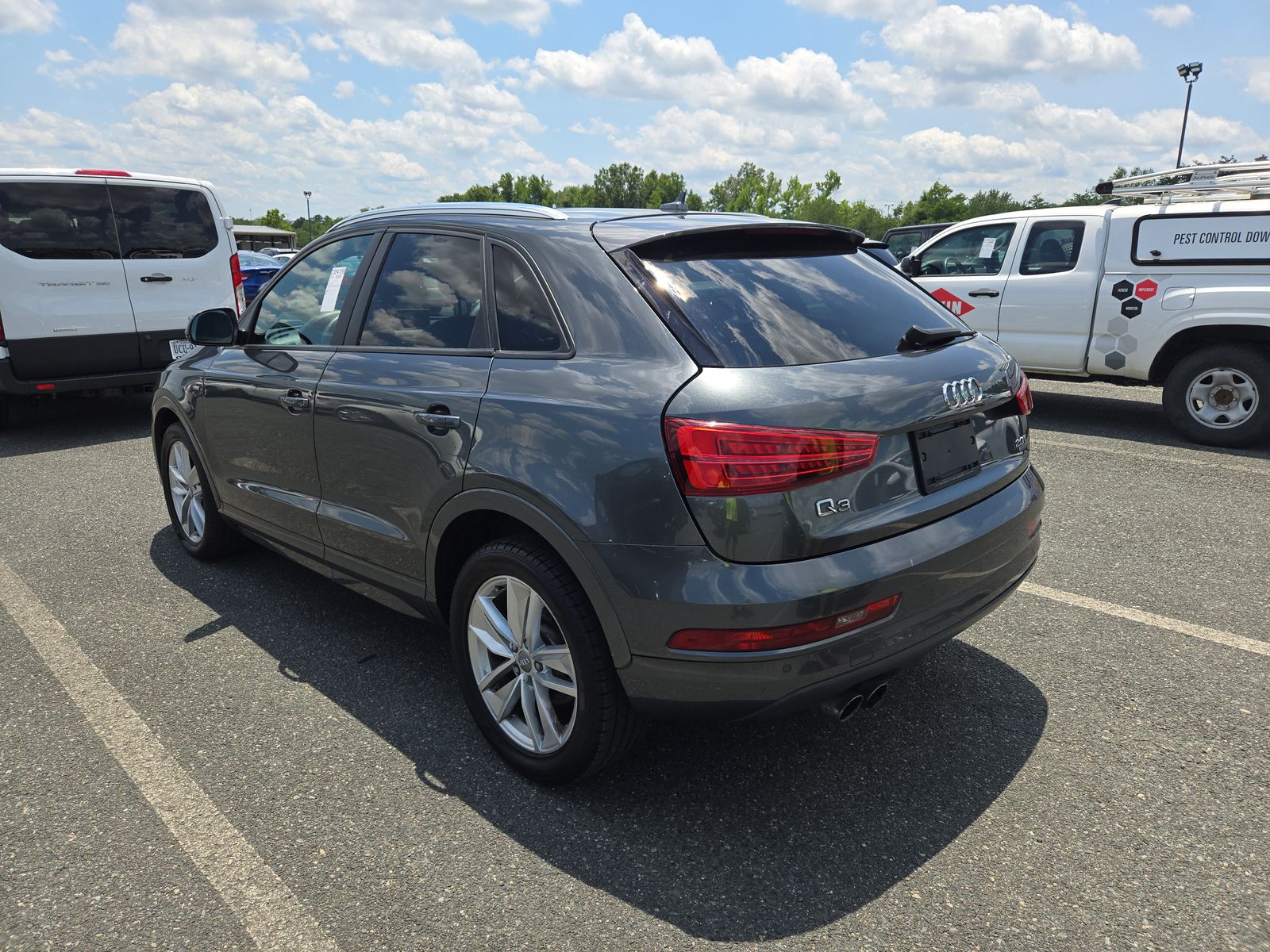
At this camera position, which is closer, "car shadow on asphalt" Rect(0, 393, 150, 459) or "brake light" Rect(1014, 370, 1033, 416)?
"brake light" Rect(1014, 370, 1033, 416)

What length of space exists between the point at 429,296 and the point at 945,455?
185 centimetres

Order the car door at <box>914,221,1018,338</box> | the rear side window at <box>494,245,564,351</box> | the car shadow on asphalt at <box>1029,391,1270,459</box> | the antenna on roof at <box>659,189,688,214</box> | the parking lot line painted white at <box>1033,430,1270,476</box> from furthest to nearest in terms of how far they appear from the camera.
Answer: the car door at <box>914,221,1018,338</box>
the car shadow on asphalt at <box>1029,391,1270,459</box>
the parking lot line painted white at <box>1033,430,1270,476</box>
the antenna on roof at <box>659,189,688,214</box>
the rear side window at <box>494,245,564,351</box>

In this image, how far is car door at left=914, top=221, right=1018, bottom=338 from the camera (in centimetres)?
867

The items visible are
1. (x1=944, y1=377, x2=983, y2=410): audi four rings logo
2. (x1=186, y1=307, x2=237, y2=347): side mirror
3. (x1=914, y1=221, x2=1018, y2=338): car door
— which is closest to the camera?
(x1=944, y1=377, x2=983, y2=410): audi four rings logo

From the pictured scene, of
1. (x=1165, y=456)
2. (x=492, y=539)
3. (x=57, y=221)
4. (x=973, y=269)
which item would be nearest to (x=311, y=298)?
(x=492, y=539)

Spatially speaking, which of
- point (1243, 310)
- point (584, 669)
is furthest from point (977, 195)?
point (584, 669)

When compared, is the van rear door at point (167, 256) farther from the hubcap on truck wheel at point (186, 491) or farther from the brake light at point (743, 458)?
the brake light at point (743, 458)

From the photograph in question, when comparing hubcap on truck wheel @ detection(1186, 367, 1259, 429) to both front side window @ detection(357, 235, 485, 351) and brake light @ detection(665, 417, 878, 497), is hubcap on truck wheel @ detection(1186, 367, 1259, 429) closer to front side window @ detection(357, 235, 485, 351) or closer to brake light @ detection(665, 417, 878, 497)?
brake light @ detection(665, 417, 878, 497)

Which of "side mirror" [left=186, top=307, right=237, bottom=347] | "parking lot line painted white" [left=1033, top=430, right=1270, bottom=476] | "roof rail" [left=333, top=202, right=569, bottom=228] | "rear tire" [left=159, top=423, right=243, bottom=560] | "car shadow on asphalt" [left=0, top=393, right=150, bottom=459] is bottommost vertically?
"car shadow on asphalt" [left=0, top=393, right=150, bottom=459]

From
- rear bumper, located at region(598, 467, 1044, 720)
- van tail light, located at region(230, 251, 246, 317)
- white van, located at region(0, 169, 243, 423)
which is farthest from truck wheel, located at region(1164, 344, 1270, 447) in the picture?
van tail light, located at region(230, 251, 246, 317)

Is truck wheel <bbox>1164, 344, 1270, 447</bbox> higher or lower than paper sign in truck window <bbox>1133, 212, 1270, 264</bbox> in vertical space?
lower

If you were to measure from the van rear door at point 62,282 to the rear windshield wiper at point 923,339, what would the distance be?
761 cm

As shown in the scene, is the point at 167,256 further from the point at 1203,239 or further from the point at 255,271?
the point at 255,271

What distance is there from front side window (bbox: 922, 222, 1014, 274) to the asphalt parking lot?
5.12m
